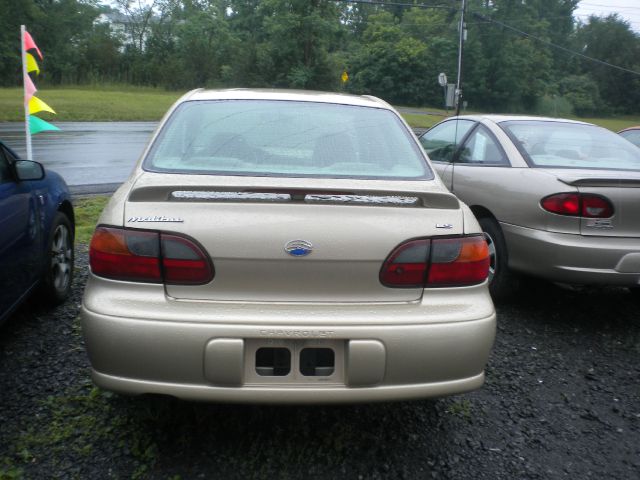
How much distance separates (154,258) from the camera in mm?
2178

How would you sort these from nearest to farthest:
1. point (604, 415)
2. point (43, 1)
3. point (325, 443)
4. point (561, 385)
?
point (325, 443)
point (604, 415)
point (561, 385)
point (43, 1)

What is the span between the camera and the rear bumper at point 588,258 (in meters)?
3.77

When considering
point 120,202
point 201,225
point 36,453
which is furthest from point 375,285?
point 36,453

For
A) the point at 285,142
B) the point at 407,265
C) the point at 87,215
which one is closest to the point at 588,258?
the point at 407,265

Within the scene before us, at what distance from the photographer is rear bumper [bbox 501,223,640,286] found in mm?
3771

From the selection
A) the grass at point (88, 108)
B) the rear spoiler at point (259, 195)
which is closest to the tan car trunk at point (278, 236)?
the rear spoiler at point (259, 195)

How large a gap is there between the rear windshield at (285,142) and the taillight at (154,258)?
0.44 m

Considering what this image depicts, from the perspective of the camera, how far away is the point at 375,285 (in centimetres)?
223

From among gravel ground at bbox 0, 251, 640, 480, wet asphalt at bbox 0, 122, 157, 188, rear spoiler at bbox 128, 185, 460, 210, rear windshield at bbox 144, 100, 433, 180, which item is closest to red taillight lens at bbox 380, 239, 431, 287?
rear spoiler at bbox 128, 185, 460, 210

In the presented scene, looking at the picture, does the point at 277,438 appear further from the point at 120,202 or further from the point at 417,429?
the point at 120,202

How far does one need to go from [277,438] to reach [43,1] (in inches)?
2027

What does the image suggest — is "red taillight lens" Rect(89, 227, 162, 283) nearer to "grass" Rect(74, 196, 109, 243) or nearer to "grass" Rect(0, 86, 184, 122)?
"grass" Rect(74, 196, 109, 243)

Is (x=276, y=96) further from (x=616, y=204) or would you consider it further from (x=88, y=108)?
(x=88, y=108)

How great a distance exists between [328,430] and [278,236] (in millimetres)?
1059
